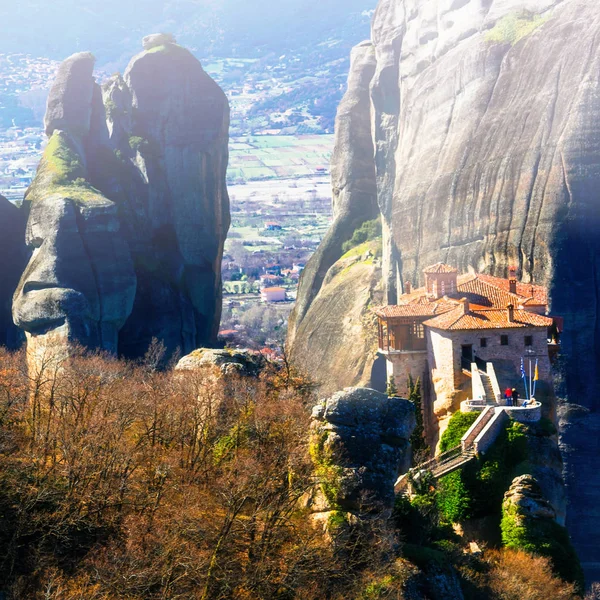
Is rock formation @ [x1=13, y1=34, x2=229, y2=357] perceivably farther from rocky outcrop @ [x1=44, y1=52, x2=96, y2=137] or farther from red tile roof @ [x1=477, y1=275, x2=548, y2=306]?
red tile roof @ [x1=477, y1=275, x2=548, y2=306]

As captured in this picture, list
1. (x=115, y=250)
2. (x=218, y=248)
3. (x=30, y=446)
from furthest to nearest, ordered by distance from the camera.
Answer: (x=218, y=248), (x=115, y=250), (x=30, y=446)

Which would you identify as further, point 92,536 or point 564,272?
point 564,272

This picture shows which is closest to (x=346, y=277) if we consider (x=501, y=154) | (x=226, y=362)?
(x=501, y=154)

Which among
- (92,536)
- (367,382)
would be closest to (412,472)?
(92,536)

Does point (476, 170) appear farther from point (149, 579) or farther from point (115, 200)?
point (149, 579)

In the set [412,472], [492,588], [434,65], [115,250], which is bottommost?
[492,588]

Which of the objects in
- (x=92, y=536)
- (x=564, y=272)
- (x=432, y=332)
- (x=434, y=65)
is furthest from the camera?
(x=434, y=65)

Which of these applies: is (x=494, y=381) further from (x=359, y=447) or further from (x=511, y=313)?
(x=359, y=447)
